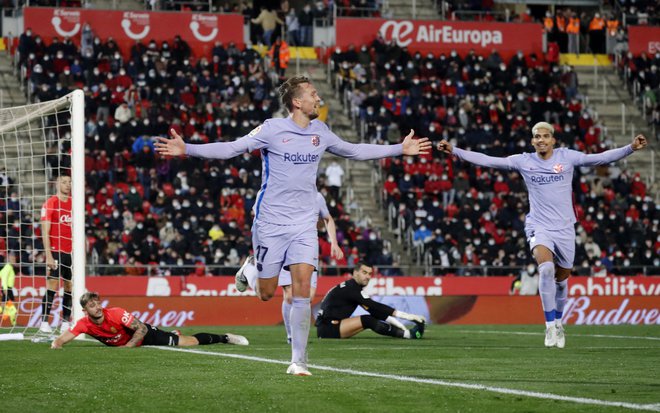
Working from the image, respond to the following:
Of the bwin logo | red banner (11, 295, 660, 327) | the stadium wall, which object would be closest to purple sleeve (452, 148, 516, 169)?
the bwin logo

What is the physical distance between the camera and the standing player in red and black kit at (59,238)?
16344 millimetres

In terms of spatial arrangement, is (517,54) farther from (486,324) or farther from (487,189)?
(486,324)

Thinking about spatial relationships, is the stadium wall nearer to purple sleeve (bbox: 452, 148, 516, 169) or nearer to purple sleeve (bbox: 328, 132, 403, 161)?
purple sleeve (bbox: 452, 148, 516, 169)

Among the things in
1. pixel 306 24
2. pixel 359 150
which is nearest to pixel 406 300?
pixel 359 150

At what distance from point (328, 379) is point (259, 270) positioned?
A: 1.45 m

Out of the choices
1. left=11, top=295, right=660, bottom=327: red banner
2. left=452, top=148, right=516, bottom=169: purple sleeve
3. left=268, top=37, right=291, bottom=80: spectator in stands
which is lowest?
left=11, top=295, right=660, bottom=327: red banner

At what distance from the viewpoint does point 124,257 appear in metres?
28.1

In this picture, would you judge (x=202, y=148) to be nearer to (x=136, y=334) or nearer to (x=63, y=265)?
(x=136, y=334)

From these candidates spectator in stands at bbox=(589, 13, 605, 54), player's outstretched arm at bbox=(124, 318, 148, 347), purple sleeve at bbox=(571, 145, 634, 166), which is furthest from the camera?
spectator in stands at bbox=(589, 13, 605, 54)

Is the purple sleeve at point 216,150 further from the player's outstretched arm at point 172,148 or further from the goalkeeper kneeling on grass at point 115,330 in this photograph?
the goalkeeper kneeling on grass at point 115,330

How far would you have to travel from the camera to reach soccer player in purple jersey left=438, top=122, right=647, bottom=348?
14445 millimetres

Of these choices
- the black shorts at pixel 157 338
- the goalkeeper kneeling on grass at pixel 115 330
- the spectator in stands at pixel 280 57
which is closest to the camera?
the goalkeeper kneeling on grass at pixel 115 330

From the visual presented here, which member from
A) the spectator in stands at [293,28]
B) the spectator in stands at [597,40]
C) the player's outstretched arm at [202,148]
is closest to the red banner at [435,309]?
the player's outstretched arm at [202,148]

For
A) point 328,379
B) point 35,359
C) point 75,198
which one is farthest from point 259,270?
point 75,198
